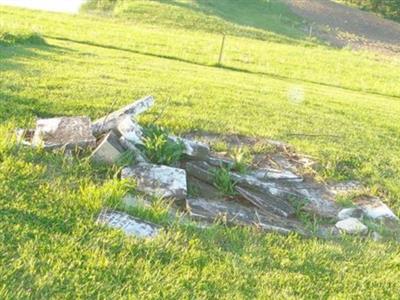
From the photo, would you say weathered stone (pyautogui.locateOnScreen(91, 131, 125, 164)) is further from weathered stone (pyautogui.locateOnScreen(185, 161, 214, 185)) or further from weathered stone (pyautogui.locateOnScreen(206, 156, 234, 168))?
weathered stone (pyautogui.locateOnScreen(206, 156, 234, 168))

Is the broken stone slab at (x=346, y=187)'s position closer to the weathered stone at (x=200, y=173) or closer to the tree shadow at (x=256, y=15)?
the weathered stone at (x=200, y=173)

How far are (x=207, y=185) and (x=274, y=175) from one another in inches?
38.1

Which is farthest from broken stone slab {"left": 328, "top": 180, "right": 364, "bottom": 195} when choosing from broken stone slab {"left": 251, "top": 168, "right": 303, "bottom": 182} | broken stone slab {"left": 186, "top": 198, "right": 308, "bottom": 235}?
broken stone slab {"left": 186, "top": 198, "right": 308, "bottom": 235}

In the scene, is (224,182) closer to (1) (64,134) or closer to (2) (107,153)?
(2) (107,153)

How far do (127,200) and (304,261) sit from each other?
66.4 inches

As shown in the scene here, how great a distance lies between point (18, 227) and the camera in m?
4.21

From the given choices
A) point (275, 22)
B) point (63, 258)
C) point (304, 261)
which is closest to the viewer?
point (63, 258)

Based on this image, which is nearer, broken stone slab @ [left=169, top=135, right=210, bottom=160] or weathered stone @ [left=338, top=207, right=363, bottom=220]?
weathered stone @ [left=338, top=207, right=363, bottom=220]

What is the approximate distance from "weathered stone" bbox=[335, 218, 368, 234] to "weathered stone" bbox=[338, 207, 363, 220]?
0.16m

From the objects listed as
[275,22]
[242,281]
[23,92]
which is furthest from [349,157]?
[275,22]

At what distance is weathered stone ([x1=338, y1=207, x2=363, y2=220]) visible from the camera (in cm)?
594

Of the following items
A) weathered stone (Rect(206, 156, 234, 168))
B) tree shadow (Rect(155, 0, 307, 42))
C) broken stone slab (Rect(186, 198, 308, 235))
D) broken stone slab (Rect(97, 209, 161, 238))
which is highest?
weathered stone (Rect(206, 156, 234, 168))

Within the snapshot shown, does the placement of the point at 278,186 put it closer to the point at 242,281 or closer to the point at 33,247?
the point at 242,281

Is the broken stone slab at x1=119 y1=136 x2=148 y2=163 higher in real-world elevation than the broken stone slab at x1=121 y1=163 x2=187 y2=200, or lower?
higher
